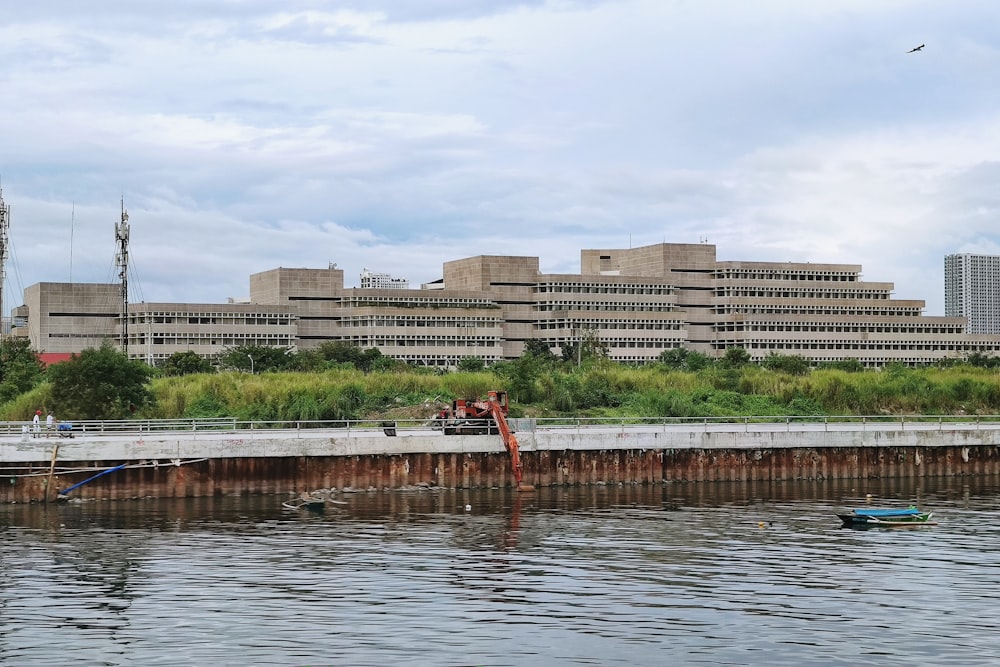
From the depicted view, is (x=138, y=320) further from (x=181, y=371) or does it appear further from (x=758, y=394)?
(x=758, y=394)

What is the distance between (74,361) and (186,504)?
25.7 metres

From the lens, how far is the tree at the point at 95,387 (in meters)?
80.9

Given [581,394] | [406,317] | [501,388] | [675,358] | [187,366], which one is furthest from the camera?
[406,317]

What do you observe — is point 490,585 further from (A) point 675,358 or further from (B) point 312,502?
(A) point 675,358

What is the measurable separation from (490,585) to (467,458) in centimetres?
2828

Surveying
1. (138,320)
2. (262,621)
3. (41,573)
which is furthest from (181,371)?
(262,621)

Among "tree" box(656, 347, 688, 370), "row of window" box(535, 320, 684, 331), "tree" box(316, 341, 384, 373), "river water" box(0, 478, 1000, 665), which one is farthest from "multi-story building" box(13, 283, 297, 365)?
"river water" box(0, 478, 1000, 665)

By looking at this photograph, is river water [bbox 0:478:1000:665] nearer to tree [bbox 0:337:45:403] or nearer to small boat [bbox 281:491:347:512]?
small boat [bbox 281:491:347:512]

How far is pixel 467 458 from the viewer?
225 feet

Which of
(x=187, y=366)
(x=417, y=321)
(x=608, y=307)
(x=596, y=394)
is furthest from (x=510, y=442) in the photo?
(x=608, y=307)

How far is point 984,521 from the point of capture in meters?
56.5

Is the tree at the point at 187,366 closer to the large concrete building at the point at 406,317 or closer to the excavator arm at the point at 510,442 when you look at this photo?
the large concrete building at the point at 406,317

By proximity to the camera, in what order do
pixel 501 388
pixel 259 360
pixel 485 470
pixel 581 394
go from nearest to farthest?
pixel 485 470, pixel 501 388, pixel 581 394, pixel 259 360

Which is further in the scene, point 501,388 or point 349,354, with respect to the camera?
point 349,354
